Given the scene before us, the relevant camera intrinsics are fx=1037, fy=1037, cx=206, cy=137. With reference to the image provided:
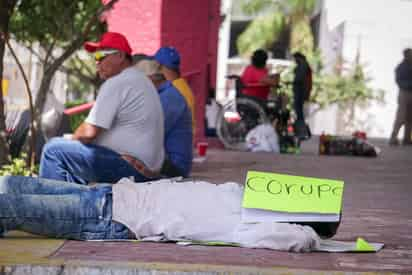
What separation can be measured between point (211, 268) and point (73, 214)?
92 cm

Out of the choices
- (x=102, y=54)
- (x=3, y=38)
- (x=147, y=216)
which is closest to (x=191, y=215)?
(x=147, y=216)

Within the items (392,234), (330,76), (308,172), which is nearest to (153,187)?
(392,234)

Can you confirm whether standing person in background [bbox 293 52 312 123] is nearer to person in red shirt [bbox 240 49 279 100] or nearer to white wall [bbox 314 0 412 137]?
person in red shirt [bbox 240 49 279 100]

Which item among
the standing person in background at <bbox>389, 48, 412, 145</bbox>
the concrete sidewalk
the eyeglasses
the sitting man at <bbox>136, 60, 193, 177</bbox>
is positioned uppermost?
the eyeglasses

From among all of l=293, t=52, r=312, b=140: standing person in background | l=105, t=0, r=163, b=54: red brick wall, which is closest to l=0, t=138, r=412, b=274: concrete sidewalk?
l=105, t=0, r=163, b=54: red brick wall

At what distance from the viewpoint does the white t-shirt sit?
7.41m

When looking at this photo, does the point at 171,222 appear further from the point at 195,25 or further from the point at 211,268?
the point at 195,25

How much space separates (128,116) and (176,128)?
5.47 ft

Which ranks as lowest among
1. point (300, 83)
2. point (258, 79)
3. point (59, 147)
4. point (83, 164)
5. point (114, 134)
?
point (300, 83)

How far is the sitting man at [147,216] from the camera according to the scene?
5059 millimetres

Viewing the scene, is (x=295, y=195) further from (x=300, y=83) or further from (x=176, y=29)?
(x=300, y=83)

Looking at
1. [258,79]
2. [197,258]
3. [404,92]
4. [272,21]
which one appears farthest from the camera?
[272,21]

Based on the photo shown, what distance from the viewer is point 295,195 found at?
201 inches

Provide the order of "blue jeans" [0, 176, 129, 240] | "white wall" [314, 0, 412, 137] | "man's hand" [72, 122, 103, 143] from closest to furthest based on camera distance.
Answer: "blue jeans" [0, 176, 129, 240], "man's hand" [72, 122, 103, 143], "white wall" [314, 0, 412, 137]
